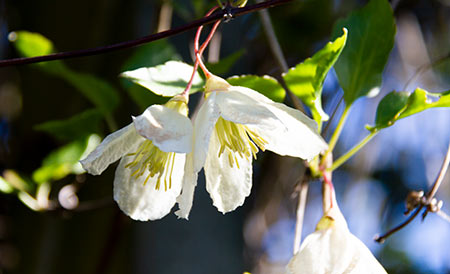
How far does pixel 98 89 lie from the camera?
81cm

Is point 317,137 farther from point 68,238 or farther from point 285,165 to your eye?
point 285,165

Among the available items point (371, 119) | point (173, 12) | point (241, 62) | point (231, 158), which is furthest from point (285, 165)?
point (231, 158)

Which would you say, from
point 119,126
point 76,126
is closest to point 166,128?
point 76,126

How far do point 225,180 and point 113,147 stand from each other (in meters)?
0.13

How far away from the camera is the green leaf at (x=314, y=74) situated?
1.70 ft

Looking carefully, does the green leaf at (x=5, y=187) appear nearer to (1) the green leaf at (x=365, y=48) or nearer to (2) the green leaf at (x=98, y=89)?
(2) the green leaf at (x=98, y=89)

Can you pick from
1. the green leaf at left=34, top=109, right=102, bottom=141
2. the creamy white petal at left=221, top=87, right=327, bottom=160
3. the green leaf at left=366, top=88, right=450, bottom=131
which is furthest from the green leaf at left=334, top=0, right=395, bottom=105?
the green leaf at left=34, top=109, right=102, bottom=141

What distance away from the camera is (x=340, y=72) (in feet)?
2.17

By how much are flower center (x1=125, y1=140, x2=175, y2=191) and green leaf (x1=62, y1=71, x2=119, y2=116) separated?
0.89ft

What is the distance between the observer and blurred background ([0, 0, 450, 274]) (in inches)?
33.6

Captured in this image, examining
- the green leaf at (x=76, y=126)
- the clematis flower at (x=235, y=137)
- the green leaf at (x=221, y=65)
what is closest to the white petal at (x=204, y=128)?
the clematis flower at (x=235, y=137)

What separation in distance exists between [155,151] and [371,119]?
3.26 feet

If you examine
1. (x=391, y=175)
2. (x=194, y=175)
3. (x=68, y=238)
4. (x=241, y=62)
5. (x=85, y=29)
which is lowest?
(x=391, y=175)

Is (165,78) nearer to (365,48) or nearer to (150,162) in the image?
(150,162)
